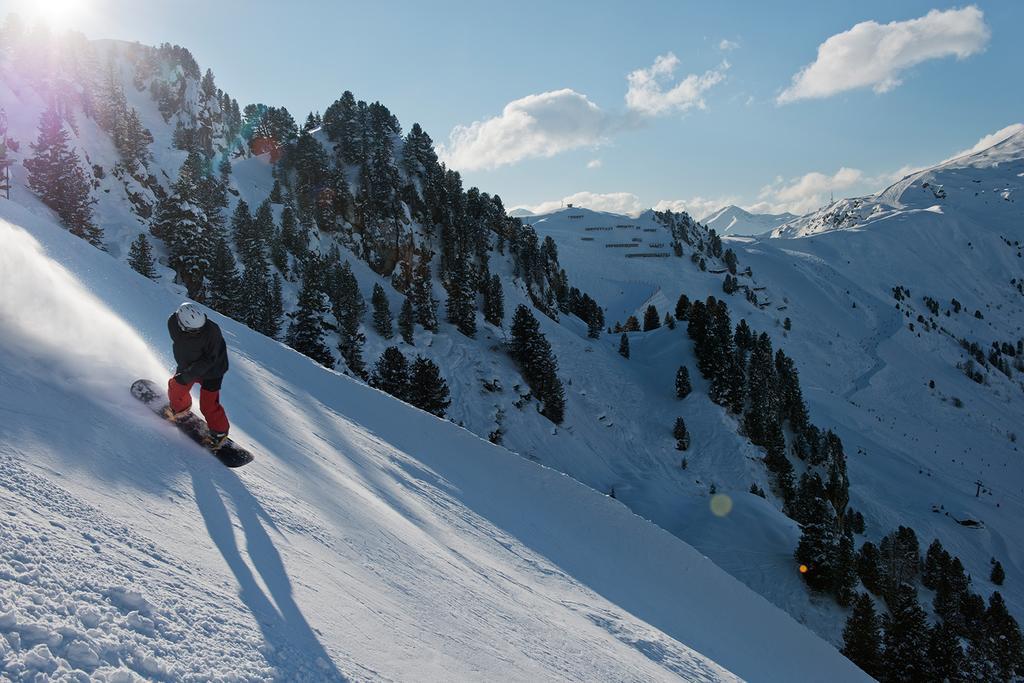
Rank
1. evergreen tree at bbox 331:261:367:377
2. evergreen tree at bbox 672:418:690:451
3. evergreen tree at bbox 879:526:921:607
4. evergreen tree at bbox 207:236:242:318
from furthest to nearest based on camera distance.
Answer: evergreen tree at bbox 672:418:690:451 → evergreen tree at bbox 879:526:921:607 → evergreen tree at bbox 331:261:367:377 → evergreen tree at bbox 207:236:242:318

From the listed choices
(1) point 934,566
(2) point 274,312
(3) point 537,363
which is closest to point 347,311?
(2) point 274,312

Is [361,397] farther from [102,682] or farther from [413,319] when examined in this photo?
[413,319]

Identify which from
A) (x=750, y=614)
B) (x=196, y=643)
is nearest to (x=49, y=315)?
(x=196, y=643)

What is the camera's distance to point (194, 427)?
255 inches

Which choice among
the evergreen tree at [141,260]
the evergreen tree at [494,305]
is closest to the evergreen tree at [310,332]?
the evergreen tree at [141,260]

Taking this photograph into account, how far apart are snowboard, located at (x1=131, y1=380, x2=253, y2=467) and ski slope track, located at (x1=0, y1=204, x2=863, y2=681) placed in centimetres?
17

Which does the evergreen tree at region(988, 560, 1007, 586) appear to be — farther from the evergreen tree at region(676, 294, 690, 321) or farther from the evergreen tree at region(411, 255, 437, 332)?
the evergreen tree at region(411, 255, 437, 332)

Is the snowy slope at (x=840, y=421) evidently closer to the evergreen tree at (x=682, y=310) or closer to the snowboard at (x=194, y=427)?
the evergreen tree at (x=682, y=310)

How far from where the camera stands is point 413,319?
2368 inches

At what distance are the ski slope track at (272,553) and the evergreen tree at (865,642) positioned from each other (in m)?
25.7

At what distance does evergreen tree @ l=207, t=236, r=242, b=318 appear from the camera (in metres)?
45.7

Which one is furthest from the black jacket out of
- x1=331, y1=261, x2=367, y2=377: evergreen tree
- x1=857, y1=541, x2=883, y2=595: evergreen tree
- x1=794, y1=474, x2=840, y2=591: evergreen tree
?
x1=857, y1=541, x2=883, y2=595: evergreen tree

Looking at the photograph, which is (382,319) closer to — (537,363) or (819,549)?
(537,363)

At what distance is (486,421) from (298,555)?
164 feet
